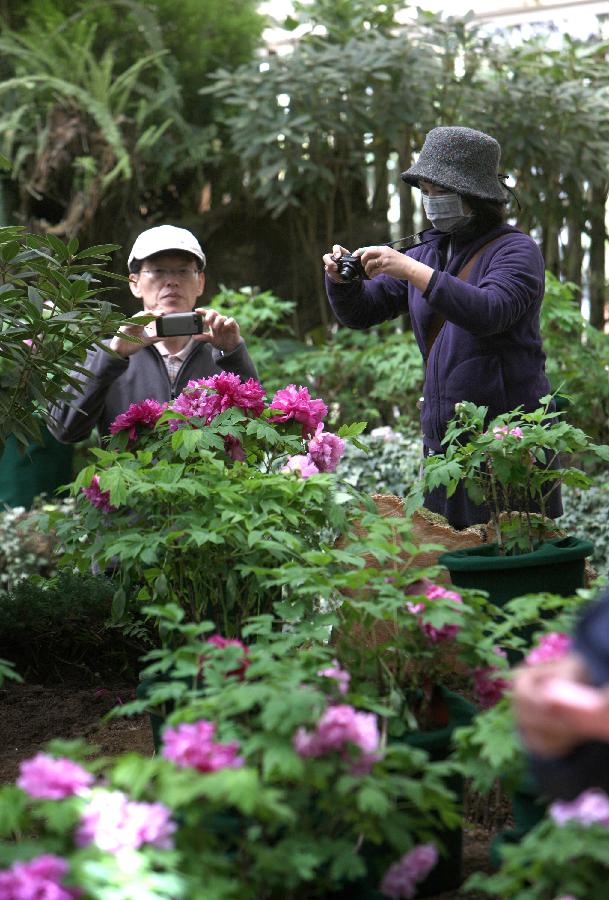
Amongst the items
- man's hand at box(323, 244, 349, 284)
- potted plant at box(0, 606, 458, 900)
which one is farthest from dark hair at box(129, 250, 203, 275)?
potted plant at box(0, 606, 458, 900)

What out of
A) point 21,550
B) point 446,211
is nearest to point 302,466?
point 446,211

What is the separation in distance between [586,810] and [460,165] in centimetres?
237

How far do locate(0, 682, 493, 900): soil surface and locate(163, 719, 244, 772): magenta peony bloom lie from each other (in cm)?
138

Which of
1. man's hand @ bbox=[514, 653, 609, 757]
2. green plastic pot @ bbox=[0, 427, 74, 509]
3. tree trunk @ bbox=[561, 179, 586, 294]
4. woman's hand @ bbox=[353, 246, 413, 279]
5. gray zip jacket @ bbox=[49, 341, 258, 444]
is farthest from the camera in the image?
tree trunk @ bbox=[561, 179, 586, 294]

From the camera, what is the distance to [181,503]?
2.98 meters

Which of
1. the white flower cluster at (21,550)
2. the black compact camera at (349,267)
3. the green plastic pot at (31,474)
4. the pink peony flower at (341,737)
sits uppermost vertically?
the black compact camera at (349,267)

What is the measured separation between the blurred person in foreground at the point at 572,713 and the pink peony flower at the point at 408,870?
34 cm

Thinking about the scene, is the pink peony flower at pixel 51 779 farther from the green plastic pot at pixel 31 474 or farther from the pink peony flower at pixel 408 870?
the green plastic pot at pixel 31 474

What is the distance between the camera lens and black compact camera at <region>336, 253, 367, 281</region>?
3.76 metres

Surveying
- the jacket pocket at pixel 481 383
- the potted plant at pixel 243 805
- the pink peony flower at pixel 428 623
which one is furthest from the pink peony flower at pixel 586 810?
the jacket pocket at pixel 481 383

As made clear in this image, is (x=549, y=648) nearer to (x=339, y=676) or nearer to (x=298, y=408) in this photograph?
(x=339, y=676)

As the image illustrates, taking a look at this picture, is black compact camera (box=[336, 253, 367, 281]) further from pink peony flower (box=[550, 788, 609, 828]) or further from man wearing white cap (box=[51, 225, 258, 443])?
pink peony flower (box=[550, 788, 609, 828])

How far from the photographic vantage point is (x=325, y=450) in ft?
10.5

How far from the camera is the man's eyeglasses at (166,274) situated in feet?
13.5
